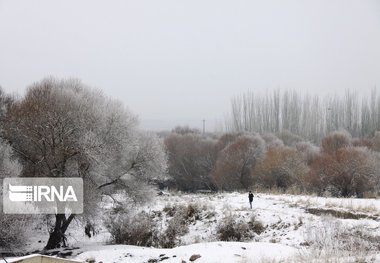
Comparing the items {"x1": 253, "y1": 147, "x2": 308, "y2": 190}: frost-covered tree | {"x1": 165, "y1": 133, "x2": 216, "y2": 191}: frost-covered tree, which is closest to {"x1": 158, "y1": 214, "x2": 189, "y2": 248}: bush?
{"x1": 253, "y1": 147, "x2": 308, "y2": 190}: frost-covered tree

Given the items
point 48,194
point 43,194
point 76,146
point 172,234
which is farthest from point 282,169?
point 43,194

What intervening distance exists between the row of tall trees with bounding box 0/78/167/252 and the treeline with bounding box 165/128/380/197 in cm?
1245

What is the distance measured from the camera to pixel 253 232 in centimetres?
1836

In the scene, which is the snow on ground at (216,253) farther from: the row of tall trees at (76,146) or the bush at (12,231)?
the row of tall trees at (76,146)

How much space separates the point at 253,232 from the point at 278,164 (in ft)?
69.5

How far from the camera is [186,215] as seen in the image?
2278 cm

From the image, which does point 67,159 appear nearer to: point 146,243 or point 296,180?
point 146,243

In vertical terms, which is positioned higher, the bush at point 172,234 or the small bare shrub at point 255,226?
the small bare shrub at point 255,226

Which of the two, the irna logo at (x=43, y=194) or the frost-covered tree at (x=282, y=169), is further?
the frost-covered tree at (x=282, y=169)

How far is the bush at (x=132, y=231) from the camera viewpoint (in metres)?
18.6

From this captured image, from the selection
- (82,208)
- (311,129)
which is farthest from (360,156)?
(311,129)

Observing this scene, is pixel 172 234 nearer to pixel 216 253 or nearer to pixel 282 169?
pixel 216 253

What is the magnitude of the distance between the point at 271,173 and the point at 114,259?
27970 millimetres

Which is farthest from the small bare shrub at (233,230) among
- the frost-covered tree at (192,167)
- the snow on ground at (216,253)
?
the frost-covered tree at (192,167)
